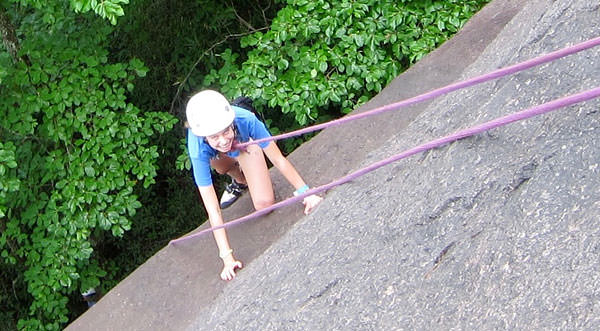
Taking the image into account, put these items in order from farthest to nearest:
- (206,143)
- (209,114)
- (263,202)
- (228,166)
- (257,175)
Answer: (228,166) < (263,202) < (257,175) < (206,143) < (209,114)

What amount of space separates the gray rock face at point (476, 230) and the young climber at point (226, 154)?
58 centimetres

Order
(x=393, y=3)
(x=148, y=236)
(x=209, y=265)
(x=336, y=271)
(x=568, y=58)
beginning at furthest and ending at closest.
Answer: (x=148, y=236), (x=393, y=3), (x=209, y=265), (x=336, y=271), (x=568, y=58)

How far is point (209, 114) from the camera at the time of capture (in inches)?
119

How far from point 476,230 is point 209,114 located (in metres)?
1.29

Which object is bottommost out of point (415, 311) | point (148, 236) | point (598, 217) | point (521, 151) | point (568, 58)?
point (148, 236)

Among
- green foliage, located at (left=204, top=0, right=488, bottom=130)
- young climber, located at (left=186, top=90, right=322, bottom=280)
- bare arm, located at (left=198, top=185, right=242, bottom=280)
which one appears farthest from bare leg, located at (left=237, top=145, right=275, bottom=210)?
green foliage, located at (left=204, top=0, right=488, bottom=130)

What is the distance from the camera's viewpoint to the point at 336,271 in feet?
7.84

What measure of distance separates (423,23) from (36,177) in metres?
2.74

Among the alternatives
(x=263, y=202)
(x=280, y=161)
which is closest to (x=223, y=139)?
(x=280, y=161)

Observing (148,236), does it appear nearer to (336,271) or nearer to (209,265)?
(209,265)

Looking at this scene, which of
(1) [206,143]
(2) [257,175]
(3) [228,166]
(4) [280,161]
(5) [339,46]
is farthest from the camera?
(5) [339,46]

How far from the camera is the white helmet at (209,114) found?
3010mm

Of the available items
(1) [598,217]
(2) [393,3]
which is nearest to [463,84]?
(1) [598,217]

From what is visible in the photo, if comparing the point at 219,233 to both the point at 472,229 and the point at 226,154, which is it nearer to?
the point at 226,154
